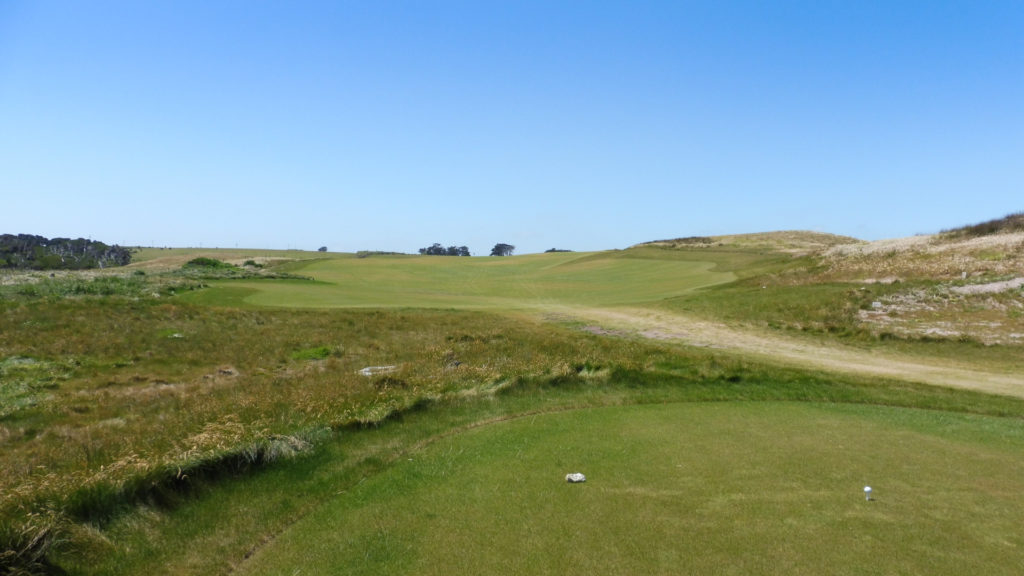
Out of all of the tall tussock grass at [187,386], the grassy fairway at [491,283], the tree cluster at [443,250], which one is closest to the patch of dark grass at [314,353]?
the tall tussock grass at [187,386]

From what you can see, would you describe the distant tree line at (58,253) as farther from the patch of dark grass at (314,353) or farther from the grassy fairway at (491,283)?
the patch of dark grass at (314,353)

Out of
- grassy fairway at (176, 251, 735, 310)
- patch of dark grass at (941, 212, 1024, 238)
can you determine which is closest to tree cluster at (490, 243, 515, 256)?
grassy fairway at (176, 251, 735, 310)

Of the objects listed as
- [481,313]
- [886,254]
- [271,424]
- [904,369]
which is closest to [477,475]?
[271,424]

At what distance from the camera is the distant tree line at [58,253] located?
303ft

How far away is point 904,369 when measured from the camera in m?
16.2

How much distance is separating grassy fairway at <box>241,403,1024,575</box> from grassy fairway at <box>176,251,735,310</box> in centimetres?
2719

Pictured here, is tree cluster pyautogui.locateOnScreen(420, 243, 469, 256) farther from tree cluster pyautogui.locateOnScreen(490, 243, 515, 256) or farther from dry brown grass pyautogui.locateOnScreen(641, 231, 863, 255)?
dry brown grass pyautogui.locateOnScreen(641, 231, 863, 255)

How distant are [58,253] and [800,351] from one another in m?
145

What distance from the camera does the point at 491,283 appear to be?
57781 millimetres

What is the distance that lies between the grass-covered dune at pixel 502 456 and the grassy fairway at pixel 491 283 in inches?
651

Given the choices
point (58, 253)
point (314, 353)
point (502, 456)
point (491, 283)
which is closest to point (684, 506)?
point (502, 456)

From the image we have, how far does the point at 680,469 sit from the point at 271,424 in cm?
674

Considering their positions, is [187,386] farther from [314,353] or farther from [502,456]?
[502,456]

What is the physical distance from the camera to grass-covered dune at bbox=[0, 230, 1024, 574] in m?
5.41
